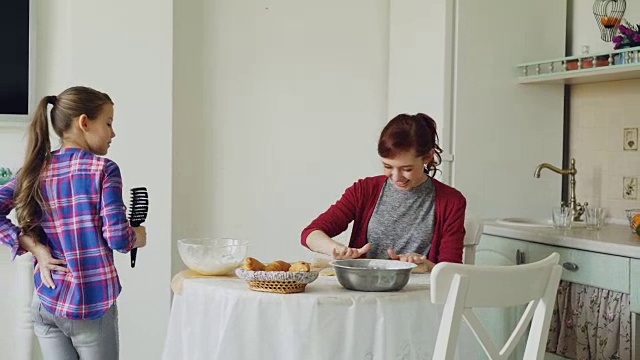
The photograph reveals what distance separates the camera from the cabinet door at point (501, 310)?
3.48 m

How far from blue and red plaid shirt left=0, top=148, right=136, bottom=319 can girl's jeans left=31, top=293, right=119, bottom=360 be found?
3 cm

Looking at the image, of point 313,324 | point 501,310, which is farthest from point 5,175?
point 501,310

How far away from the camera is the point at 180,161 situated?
400cm

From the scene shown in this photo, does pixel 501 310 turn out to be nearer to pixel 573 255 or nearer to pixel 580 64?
pixel 573 255

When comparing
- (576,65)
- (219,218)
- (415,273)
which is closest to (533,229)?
(576,65)

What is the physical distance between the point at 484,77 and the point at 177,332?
1925mm

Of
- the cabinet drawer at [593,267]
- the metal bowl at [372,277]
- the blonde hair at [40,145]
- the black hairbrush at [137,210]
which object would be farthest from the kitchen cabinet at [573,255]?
the blonde hair at [40,145]

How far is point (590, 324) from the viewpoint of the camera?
3160 millimetres

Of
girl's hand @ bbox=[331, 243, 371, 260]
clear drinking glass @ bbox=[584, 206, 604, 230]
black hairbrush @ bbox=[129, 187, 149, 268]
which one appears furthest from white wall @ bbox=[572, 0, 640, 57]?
black hairbrush @ bbox=[129, 187, 149, 268]

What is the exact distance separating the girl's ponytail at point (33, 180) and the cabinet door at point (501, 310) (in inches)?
70.7

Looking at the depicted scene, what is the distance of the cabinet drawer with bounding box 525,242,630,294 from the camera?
301 centimetres

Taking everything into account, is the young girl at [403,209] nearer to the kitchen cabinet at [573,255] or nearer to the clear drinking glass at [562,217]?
the kitchen cabinet at [573,255]

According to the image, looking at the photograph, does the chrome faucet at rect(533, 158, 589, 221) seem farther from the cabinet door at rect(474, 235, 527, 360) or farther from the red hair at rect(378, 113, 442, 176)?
the red hair at rect(378, 113, 442, 176)

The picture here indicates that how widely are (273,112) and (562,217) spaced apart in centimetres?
136
